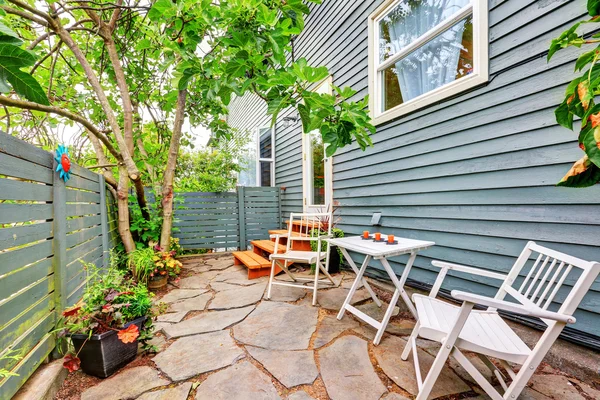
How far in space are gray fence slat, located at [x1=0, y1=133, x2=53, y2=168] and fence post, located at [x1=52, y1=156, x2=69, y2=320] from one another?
8 centimetres

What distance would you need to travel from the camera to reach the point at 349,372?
1.48 metres

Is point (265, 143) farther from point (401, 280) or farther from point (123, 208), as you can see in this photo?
point (401, 280)

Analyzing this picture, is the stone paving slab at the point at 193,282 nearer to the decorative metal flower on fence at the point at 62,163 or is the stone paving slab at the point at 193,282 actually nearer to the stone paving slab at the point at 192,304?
the stone paving slab at the point at 192,304

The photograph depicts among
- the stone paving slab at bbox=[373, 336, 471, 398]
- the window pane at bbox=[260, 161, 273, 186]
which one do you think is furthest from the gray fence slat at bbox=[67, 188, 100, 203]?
the window pane at bbox=[260, 161, 273, 186]

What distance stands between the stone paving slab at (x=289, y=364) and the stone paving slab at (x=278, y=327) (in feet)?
→ 0.21

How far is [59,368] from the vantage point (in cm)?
139

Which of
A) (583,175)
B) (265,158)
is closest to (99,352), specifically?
(583,175)

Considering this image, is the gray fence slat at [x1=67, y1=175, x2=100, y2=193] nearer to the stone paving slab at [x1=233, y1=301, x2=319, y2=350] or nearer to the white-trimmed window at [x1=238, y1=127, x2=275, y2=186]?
the stone paving slab at [x1=233, y1=301, x2=319, y2=350]

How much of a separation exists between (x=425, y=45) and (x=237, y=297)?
3.23 meters

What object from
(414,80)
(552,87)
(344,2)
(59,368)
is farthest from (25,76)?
(344,2)

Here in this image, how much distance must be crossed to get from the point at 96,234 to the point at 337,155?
10.0 ft

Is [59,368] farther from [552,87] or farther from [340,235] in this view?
[552,87]

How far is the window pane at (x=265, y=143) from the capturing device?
6.40 metres

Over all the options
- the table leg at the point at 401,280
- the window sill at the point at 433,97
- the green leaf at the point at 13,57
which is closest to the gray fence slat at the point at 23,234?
the green leaf at the point at 13,57
